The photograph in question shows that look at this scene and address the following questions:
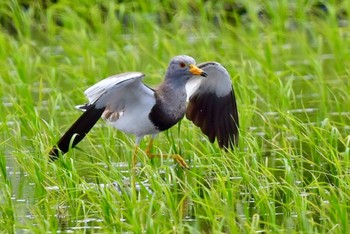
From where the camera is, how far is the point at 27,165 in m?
8.43

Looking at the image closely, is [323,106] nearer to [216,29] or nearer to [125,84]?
[125,84]

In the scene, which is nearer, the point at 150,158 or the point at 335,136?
the point at 335,136

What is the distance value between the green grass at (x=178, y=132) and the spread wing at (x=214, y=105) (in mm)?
121

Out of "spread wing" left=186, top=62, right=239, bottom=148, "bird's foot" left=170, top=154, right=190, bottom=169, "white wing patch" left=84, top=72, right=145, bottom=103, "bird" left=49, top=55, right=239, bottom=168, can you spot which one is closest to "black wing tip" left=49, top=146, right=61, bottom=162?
"bird" left=49, top=55, right=239, bottom=168

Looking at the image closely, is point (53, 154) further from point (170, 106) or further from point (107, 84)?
point (170, 106)

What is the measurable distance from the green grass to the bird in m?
0.13

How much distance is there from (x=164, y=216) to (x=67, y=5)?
23.4 feet

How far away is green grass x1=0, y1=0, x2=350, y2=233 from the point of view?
23.7 feet

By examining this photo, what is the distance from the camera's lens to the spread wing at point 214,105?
8.89m

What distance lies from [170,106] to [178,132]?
1.56 ft

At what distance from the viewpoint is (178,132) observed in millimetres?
9086

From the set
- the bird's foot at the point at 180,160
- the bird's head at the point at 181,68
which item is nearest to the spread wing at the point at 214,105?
the bird's head at the point at 181,68

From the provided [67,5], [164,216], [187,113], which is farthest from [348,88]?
[67,5]

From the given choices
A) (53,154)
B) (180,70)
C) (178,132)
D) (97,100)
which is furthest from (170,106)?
(53,154)
